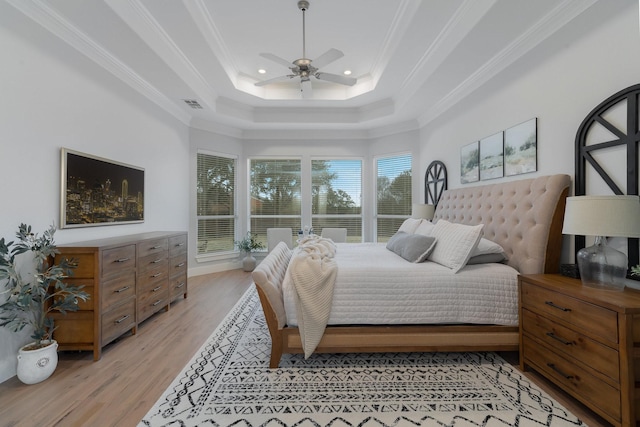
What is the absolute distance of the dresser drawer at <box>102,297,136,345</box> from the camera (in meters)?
2.37

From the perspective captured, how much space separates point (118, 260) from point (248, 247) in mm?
3037

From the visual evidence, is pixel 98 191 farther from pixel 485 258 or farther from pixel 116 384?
pixel 485 258

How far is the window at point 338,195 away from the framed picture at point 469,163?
7.79 ft

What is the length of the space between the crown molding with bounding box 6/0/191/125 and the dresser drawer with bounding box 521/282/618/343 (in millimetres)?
4320

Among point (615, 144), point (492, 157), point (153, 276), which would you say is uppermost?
point (492, 157)

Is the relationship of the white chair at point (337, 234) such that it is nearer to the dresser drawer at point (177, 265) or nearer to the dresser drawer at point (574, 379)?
the dresser drawer at point (177, 265)

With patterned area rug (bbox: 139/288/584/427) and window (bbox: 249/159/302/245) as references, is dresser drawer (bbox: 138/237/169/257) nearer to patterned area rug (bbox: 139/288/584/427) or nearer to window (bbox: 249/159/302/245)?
patterned area rug (bbox: 139/288/584/427)

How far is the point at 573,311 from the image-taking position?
168cm

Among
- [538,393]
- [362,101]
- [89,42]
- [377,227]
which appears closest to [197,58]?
[89,42]

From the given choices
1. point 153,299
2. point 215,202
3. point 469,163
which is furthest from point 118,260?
point 469,163

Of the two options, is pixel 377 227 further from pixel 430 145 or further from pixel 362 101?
pixel 362 101

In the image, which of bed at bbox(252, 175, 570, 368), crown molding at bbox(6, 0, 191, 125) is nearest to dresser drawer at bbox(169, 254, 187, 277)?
bed at bbox(252, 175, 570, 368)

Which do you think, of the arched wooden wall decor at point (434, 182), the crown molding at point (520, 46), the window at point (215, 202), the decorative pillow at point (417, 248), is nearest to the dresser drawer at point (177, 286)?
the window at point (215, 202)

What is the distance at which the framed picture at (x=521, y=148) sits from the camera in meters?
2.62
